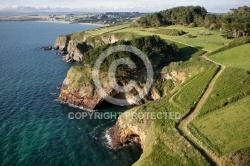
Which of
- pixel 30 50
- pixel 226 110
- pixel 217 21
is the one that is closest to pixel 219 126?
pixel 226 110

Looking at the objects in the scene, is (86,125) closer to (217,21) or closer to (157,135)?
(157,135)

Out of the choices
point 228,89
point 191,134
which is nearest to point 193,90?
point 228,89

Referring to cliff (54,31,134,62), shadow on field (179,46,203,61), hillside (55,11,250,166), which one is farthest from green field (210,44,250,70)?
cliff (54,31,134,62)

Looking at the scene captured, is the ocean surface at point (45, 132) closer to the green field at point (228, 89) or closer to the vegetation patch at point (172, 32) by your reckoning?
the green field at point (228, 89)

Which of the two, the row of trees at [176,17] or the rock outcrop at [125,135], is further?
the row of trees at [176,17]

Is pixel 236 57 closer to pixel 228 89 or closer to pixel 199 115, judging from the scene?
pixel 228 89

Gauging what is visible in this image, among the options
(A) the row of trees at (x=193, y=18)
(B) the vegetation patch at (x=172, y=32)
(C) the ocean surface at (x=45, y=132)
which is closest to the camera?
(C) the ocean surface at (x=45, y=132)

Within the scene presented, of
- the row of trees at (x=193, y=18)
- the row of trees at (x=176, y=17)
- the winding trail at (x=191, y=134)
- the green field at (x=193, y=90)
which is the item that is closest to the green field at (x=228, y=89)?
the winding trail at (x=191, y=134)

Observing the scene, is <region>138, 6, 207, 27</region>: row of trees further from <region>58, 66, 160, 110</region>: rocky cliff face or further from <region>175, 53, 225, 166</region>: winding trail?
<region>175, 53, 225, 166</region>: winding trail
